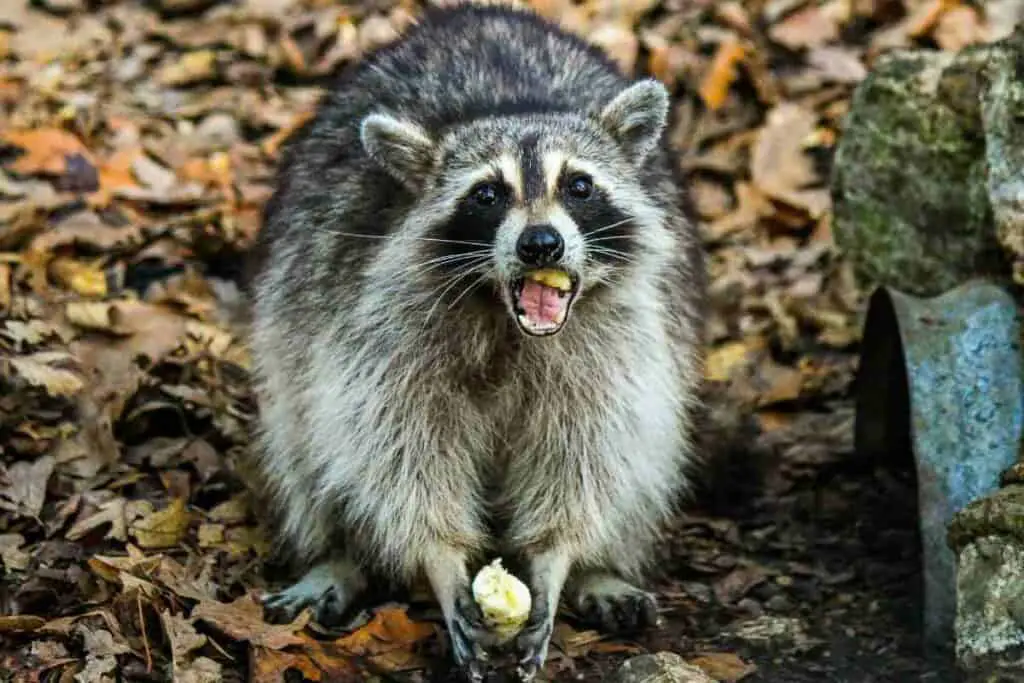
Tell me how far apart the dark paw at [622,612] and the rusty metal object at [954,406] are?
0.65 m

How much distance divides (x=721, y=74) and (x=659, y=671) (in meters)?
3.42

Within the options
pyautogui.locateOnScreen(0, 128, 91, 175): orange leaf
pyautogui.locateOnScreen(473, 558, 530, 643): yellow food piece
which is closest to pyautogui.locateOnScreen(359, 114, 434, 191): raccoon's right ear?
pyautogui.locateOnScreen(473, 558, 530, 643): yellow food piece

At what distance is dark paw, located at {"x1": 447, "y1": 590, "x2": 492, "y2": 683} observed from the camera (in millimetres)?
3238

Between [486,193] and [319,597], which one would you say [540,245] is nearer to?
[486,193]

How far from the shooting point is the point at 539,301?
10.3 feet

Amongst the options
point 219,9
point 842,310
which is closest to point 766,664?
point 842,310

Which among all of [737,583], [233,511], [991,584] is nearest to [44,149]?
[233,511]

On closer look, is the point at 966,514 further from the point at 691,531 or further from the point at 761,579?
the point at 691,531

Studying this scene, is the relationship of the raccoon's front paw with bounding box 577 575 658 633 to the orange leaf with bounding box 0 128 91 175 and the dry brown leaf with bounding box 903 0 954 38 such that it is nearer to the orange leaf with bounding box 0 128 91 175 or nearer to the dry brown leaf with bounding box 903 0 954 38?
the orange leaf with bounding box 0 128 91 175

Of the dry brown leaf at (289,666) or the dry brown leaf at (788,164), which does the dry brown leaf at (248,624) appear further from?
the dry brown leaf at (788,164)

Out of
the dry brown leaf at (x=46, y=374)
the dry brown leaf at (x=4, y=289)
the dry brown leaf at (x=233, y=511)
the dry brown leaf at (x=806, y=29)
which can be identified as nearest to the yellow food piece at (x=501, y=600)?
the dry brown leaf at (x=233, y=511)

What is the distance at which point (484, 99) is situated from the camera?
360 centimetres

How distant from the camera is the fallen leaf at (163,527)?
362cm

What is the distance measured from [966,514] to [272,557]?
5.89 feet
